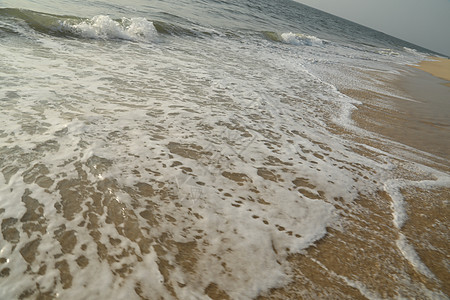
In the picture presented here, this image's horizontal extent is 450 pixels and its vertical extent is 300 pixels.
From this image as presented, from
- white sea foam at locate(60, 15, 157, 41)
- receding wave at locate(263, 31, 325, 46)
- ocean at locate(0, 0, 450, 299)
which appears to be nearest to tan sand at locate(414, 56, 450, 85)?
receding wave at locate(263, 31, 325, 46)

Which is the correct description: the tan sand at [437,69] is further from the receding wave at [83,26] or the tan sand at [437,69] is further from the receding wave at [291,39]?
the receding wave at [83,26]

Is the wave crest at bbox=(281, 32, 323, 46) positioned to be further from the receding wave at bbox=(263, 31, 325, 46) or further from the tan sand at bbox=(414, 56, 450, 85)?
the tan sand at bbox=(414, 56, 450, 85)

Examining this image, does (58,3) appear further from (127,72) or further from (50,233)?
(50,233)

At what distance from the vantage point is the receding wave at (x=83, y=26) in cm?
773

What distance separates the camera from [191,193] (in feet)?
8.28

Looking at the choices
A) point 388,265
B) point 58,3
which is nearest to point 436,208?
point 388,265

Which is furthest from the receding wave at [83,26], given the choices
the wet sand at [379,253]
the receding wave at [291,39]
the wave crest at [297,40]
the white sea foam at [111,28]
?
the wave crest at [297,40]

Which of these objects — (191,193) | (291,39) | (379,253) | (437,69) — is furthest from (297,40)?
(379,253)

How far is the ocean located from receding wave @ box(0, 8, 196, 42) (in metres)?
2.63

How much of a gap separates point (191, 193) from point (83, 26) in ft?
25.6

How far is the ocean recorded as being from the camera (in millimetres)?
1774

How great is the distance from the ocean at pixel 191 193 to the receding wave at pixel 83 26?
103 inches

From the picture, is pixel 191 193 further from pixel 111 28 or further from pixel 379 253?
pixel 111 28

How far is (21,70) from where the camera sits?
4.54m
